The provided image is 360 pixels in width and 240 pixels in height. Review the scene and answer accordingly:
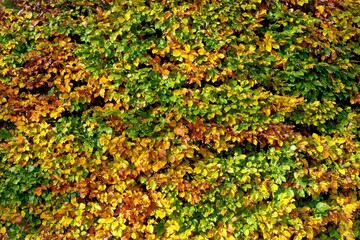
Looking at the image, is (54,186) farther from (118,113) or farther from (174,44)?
(174,44)

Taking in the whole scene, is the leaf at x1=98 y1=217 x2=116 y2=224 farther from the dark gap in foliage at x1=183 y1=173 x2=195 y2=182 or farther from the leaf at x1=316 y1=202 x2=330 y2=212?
the leaf at x1=316 y1=202 x2=330 y2=212

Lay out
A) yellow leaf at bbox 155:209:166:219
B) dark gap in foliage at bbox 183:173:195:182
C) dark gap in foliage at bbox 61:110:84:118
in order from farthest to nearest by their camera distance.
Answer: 1. dark gap in foliage at bbox 61:110:84:118
2. dark gap in foliage at bbox 183:173:195:182
3. yellow leaf at bbox 155:209:166:219

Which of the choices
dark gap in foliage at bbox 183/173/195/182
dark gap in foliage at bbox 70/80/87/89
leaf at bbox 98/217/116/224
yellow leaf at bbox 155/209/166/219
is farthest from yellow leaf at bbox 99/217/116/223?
dark gap in foliage at bbox 70/80/87/89

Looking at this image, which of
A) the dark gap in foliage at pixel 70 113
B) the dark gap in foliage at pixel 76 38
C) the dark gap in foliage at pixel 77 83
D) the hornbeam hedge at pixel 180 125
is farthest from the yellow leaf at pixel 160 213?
the dark gap in foliage at pixel 76 38

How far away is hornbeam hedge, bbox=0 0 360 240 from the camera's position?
283 cm

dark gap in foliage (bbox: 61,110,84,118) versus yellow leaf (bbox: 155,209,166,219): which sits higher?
dark gap in foliage (bbox: 61,110,84,118)

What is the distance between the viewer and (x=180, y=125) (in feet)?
9.29

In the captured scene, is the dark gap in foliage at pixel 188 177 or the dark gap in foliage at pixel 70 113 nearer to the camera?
the dark gap in foliage at pixel 188 177

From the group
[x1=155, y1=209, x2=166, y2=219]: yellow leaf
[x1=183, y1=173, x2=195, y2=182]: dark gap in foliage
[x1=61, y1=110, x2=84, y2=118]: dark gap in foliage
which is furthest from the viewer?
[x1=61, y1=110, x2=84, y2=118]: dark gap in foliage

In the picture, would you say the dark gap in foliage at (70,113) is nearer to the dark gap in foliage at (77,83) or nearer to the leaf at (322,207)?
the dark gap in foliage at (77,83)

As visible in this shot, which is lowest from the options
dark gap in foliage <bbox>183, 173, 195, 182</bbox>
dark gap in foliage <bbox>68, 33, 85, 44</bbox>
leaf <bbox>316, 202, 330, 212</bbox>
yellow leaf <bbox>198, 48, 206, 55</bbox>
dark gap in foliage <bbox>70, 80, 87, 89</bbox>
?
leaf <bbox>316, 202, 330, 212</bbox>

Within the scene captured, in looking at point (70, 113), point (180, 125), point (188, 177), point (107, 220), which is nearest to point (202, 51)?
point (180, 125)

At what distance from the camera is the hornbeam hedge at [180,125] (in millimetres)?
2834

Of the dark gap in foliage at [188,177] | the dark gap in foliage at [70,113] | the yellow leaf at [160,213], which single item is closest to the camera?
the yellow leaf at [160,213]
